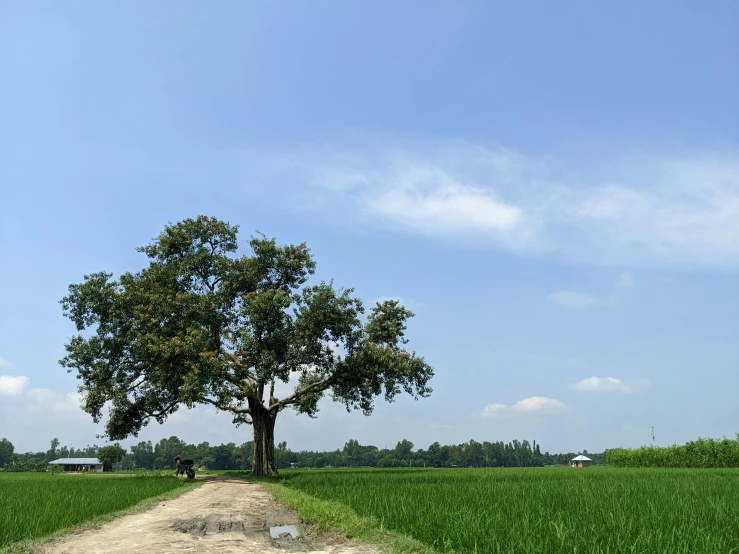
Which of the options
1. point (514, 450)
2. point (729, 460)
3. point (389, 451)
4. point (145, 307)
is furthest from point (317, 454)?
point (145, 307)

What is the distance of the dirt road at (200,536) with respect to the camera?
29.1ft

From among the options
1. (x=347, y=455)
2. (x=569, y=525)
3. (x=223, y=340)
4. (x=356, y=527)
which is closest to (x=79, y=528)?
(x=356, y=527)

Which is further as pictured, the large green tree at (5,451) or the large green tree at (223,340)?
the large green tree at (5,451)

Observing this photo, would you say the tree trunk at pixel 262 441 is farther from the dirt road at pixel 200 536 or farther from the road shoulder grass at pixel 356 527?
the road shoulder grass at pixel 356 527

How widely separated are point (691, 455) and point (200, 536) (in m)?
58.8

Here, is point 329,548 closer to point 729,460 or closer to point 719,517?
point 719,517

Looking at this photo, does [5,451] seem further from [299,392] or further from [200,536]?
[200,536]


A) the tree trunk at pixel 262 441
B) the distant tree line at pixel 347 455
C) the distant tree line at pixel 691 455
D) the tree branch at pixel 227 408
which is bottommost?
the distant tree line at pixel 347 455

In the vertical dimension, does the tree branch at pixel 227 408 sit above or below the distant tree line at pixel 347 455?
above

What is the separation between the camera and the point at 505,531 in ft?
26.9

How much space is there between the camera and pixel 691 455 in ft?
178

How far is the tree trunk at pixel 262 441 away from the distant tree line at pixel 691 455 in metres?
43.4

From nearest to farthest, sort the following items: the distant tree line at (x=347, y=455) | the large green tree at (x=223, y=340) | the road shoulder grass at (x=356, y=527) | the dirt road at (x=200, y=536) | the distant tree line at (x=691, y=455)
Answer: the road shoulder grass at (x=356, y=527) → the dirt road at (x=200, y=536) → the large green tree at (x=223, y=340) → the distant tree line at (x=691, y=455) → the distant tree line at (x=347, y=455)

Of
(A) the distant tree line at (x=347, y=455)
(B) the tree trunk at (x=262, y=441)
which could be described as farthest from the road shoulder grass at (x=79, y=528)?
(A) the distant tree line at (x=347, y=455)
